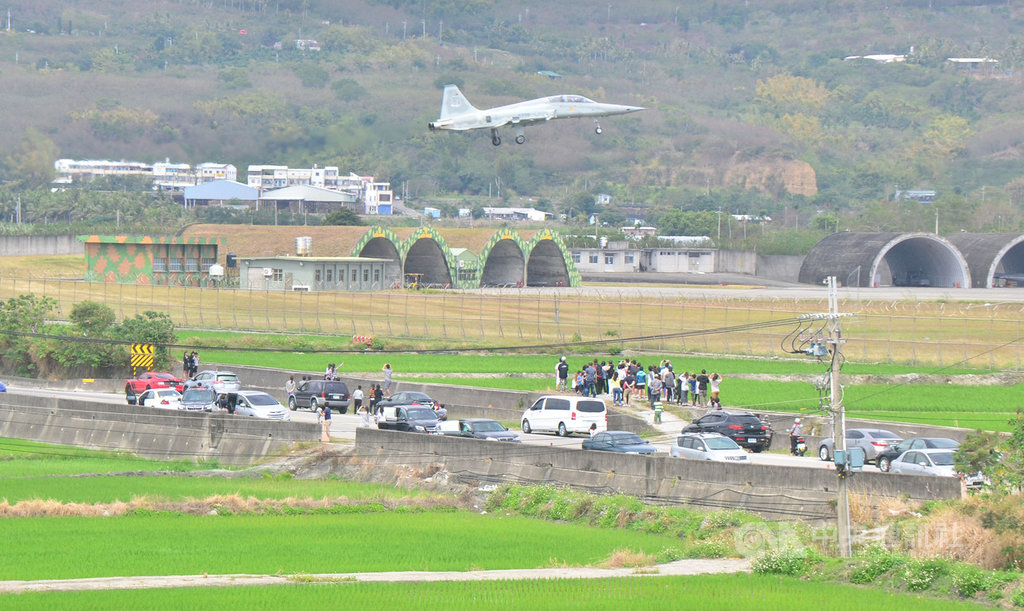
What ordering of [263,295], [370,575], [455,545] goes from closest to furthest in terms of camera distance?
[370,575] < [455,545] < [263,295]

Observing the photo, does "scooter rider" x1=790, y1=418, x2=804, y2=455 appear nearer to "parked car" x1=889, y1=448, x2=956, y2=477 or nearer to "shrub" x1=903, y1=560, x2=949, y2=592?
"parked car" x1=889, y1=448, x2=956, y2=477

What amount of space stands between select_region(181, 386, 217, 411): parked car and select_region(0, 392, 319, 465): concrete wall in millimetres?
1299

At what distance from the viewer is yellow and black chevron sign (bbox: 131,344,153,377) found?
201 feet

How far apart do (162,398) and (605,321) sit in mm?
33928

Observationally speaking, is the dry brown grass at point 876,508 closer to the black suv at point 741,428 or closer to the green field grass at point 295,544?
the green field grass at point 295,544

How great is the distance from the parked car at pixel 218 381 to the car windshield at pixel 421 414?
11360 mm

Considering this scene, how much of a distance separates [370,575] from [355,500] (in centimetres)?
1111

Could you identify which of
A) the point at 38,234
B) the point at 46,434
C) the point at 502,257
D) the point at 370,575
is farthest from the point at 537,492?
the point at 38,234

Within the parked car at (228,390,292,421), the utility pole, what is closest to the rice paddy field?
the utility pole

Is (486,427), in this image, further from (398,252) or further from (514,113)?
(398,252)

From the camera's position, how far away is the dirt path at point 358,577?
24.6 meters

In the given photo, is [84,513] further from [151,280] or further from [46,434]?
[151,280]

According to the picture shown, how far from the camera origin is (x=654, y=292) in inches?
4286

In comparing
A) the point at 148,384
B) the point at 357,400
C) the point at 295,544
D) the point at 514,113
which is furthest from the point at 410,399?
the point at 514,113
